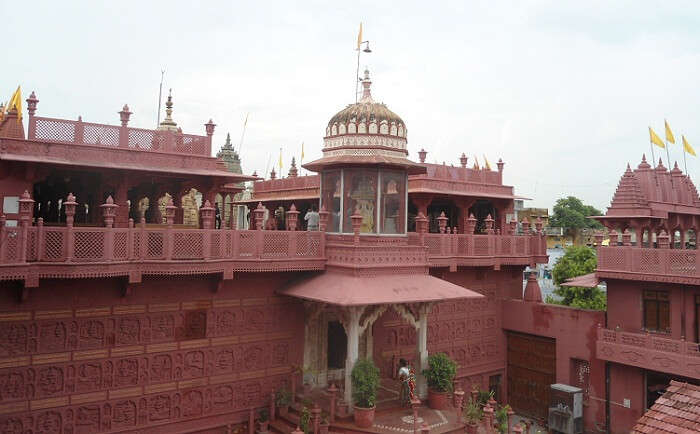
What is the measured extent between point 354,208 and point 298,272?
7.52 feet

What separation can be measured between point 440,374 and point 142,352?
7318mm

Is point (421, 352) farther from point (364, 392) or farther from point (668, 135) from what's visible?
point (668, 135)

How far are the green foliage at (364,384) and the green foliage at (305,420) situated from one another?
1157 mm

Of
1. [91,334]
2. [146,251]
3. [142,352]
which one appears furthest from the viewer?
[142,352]

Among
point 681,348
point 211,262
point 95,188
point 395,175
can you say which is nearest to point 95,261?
point 211,262

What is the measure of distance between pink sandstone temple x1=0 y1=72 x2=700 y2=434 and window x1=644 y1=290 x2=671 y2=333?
39 mm

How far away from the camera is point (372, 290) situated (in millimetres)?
12523

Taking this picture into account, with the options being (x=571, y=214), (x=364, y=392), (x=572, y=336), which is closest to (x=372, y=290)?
(x=364, y=392)

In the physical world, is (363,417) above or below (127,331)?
below

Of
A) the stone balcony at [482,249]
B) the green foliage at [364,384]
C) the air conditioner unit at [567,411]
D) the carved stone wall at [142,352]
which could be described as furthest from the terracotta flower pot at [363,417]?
the air conditioner unit at [567,411]

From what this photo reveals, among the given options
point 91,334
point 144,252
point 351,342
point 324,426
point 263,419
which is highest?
point 144,252

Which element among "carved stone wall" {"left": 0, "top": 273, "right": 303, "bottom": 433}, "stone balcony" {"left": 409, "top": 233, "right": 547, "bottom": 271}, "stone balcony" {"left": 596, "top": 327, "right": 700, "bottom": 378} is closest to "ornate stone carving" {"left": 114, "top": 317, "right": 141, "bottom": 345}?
"carved stone wall" {"left": 0, "top": 273, "right": 303, "bottom": 433}

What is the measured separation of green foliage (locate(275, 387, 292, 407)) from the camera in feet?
44.7

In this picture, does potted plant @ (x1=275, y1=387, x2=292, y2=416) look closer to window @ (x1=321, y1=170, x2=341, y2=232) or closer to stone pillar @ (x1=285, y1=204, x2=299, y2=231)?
stone pillar @ (x1=285, y1=204, x2=299, y2=231)
